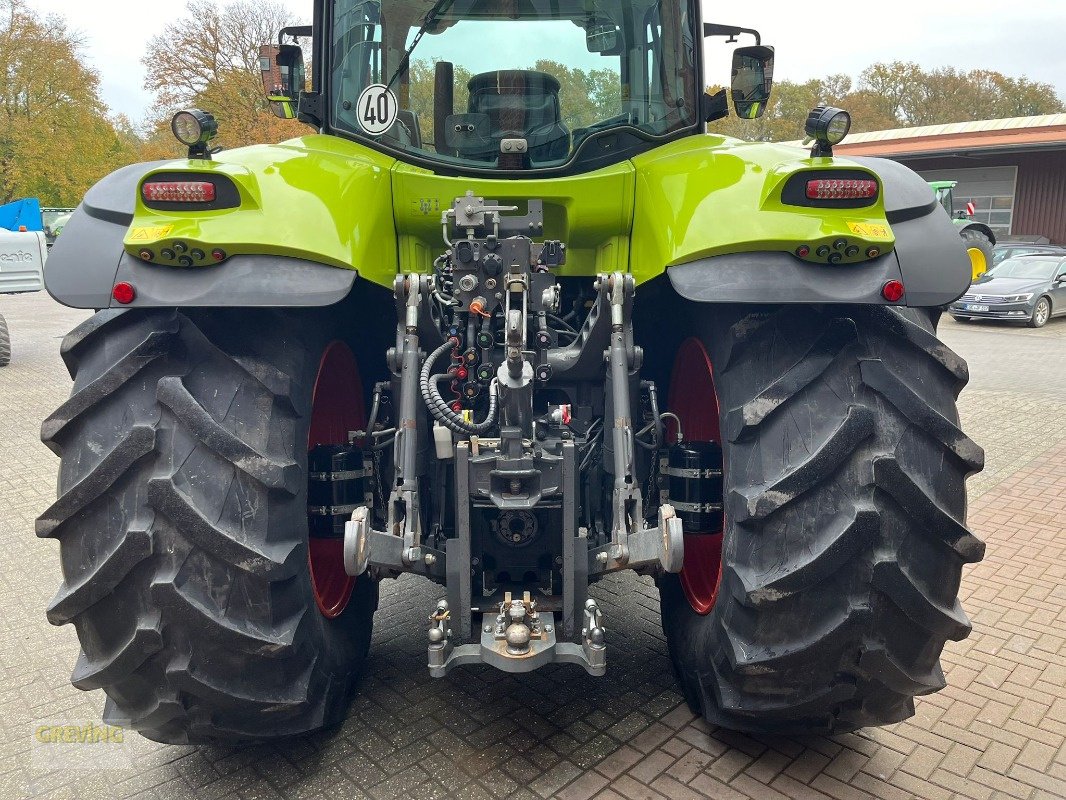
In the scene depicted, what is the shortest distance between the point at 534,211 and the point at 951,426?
5.19 ft

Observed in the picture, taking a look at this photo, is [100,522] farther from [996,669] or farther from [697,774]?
[996,669]

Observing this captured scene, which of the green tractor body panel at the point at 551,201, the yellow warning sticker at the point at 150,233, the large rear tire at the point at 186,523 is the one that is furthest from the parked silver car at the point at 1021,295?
the yellow warning sticker at the point at 150,233

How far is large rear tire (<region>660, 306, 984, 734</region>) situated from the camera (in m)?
2.33

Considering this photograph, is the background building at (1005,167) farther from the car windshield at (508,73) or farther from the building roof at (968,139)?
the car windshield at (508,73)

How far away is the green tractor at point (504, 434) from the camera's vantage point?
2.33 meters

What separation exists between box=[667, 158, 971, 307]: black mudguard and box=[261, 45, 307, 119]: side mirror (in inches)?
93.4

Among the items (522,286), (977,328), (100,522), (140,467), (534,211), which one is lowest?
(977,328)

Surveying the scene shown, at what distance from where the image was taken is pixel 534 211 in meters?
3.09

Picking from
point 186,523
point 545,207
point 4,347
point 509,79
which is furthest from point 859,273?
point 4,347

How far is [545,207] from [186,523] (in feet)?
5.63

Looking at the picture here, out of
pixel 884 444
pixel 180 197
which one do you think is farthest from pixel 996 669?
pixel 180 197

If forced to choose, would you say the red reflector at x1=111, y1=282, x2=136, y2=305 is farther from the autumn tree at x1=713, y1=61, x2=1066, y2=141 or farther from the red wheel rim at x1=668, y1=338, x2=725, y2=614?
the autumn tree at x1=713, y1=61, x2=1066, y2=141

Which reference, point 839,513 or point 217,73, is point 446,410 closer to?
point 839,513

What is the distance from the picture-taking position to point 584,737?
305 cm
